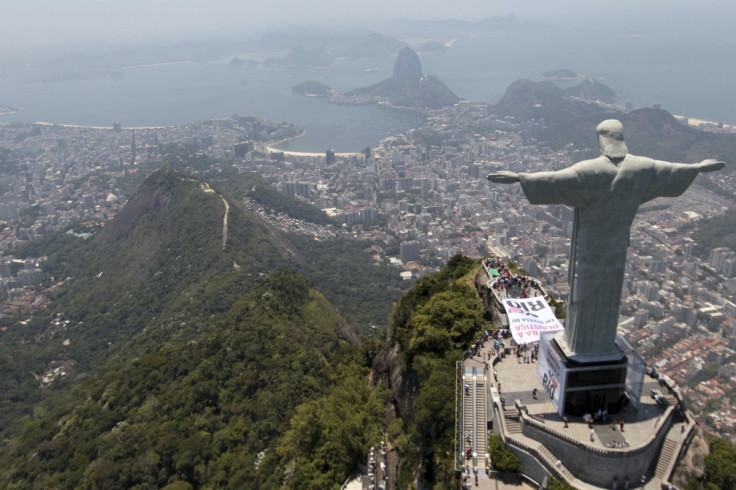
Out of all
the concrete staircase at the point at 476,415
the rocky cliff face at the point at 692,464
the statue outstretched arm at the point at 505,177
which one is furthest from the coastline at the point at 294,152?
the rocky cliff face at the point at 692,464

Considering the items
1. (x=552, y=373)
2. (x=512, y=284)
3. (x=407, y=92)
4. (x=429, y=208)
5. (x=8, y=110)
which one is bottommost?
(x=429, y=208)

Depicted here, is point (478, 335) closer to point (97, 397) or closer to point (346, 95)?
point (97, 397)

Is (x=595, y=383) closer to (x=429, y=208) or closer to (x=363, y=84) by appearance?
(x=429, y=208)

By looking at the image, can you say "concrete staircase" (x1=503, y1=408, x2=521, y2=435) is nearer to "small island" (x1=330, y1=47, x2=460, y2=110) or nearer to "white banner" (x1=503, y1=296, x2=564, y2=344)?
"white banner" (x1=503, y1=296, x2=564, y2=344)

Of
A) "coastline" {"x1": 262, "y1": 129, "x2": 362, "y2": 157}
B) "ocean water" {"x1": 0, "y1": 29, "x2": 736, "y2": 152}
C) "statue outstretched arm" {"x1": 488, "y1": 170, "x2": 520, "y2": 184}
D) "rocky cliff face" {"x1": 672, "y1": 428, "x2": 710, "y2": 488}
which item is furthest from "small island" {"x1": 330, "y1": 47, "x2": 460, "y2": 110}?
"rocky cliff face" {"x1": 672, "y1": 428, "x2": 710, "y2": 488}

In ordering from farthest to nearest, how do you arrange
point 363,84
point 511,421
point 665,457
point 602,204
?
point 363,84, point 511,421, point 602,204, point 665,457

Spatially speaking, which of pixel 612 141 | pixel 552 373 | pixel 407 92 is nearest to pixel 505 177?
pixel 612 141
